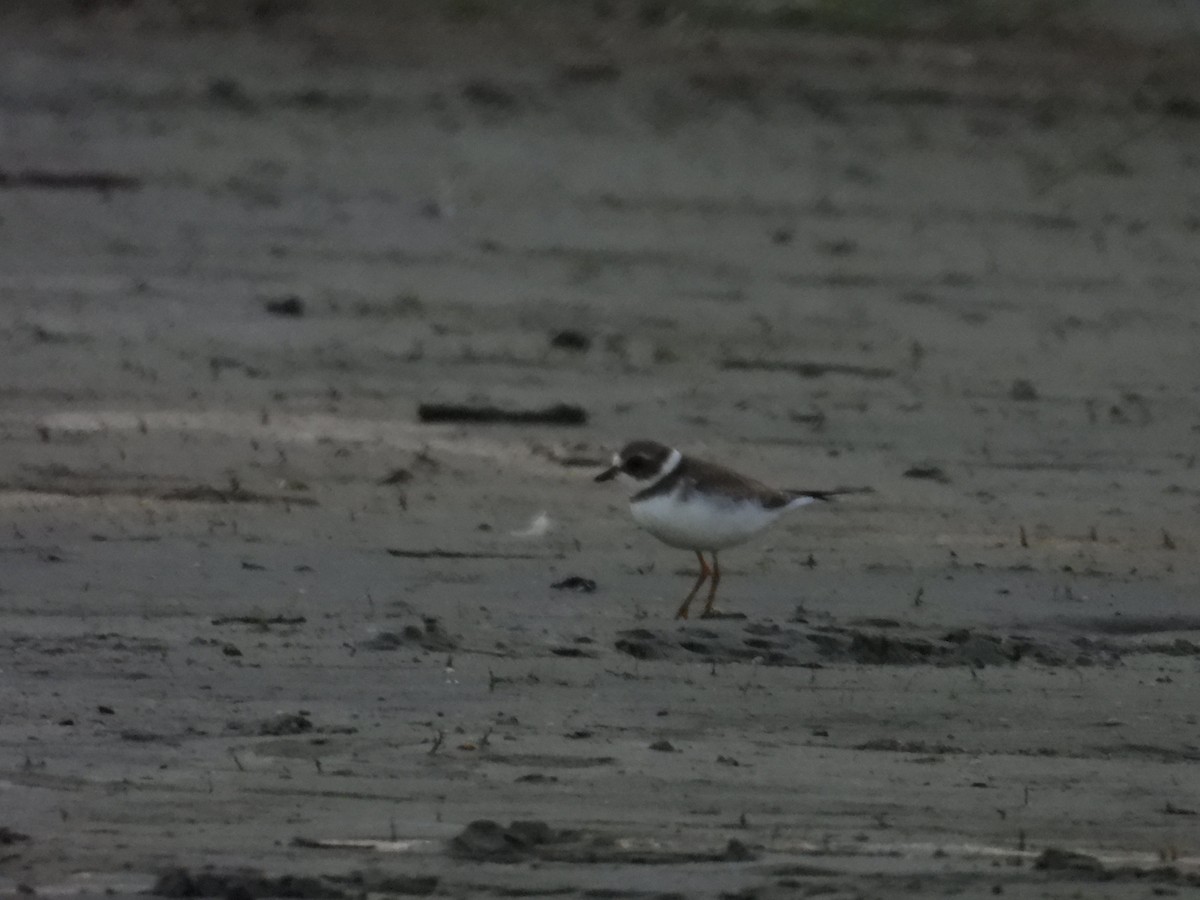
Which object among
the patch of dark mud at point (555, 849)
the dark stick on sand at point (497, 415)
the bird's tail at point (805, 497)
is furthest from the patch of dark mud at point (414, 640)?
the dark stick on sand at point (497, 415)

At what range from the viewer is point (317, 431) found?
11508 mm

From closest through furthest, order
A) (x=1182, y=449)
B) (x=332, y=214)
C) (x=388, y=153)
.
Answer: (x=1182, y=449)
(x=332, y=214)
(x=388, y=153)

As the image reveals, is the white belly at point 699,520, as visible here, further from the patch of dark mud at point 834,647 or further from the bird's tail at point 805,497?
the patch of dark mud at point 834,647

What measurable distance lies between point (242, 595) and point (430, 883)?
131 inches

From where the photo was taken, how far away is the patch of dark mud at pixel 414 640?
786 cm

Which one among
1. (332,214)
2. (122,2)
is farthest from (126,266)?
(122,2)

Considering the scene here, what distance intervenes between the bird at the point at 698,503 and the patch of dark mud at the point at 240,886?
335 cm

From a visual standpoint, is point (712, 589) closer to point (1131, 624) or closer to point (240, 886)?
point (1131, 624)

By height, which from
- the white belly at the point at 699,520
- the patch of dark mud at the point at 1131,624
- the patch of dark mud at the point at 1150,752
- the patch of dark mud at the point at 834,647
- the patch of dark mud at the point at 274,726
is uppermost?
the white belly at the point at 699,520

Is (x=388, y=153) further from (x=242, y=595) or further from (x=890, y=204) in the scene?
(x=242, y=595)

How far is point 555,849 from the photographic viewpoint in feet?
19.1

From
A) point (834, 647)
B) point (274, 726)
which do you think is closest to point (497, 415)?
point (834, 647)

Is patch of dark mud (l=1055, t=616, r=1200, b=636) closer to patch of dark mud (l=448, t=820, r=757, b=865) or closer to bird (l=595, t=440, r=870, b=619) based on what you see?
bird (l=595, t=440, r=870, b=619)

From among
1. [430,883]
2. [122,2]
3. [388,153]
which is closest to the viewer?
[430,883]
